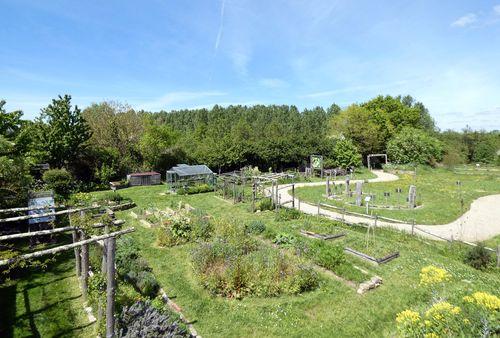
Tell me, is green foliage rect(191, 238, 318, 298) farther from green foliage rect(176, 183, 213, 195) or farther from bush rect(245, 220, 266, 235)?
green foliage rect(176, 183, 213, 195)

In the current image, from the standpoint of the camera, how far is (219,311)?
26.4ft

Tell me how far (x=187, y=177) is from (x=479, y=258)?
20982 mm

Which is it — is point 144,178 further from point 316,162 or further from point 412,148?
point 412,148

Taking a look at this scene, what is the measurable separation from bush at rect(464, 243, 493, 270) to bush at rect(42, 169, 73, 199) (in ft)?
81.7

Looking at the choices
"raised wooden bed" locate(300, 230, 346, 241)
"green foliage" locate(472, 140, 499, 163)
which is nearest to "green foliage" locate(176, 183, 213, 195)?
"raised wooden bed" locate(300, 230, 346, 241)

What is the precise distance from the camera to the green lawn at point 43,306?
7.02 metres

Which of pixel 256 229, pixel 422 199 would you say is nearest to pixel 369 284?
pixel 256 229

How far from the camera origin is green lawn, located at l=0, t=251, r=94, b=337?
702cm

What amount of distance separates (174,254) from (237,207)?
8.68m

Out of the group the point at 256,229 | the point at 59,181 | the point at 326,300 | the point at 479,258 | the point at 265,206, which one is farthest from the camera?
the point at 59,181

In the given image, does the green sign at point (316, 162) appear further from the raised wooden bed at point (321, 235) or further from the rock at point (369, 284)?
the rock at point (369, 284)

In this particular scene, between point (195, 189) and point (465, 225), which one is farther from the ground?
point (195, 189)

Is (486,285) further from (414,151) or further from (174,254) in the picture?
(414,151)

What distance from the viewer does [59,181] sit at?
23250 millimetres
